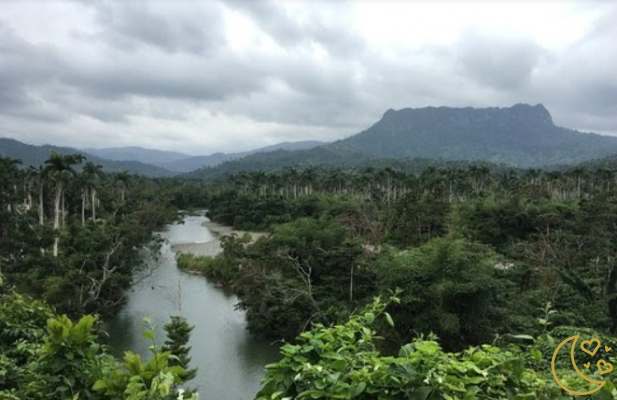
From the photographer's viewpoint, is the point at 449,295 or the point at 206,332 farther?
the point at 206,332

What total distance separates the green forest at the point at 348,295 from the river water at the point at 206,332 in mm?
1073

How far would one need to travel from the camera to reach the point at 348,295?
21531 mm

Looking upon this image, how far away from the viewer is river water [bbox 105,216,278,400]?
16947 mm

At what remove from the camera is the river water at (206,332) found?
16.9m

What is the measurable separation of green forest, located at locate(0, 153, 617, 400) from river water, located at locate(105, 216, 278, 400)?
107cm

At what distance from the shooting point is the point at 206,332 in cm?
2227

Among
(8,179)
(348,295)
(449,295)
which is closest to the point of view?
(449,295)

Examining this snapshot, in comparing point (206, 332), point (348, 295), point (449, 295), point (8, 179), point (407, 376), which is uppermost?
point (407, 376)

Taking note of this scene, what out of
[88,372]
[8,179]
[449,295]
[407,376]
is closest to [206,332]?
[449,295]

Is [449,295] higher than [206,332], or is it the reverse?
[449,295]

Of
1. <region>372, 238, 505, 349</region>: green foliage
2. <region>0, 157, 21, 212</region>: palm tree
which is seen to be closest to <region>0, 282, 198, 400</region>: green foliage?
<region>372, 238, 505, 349</region>: green foliage

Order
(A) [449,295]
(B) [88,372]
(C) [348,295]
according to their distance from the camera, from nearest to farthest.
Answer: (B) [88,372] < (A) [449,295] < (C) [348,295]

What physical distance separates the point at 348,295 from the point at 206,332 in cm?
754

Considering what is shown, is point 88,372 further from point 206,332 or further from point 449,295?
point 206,332
